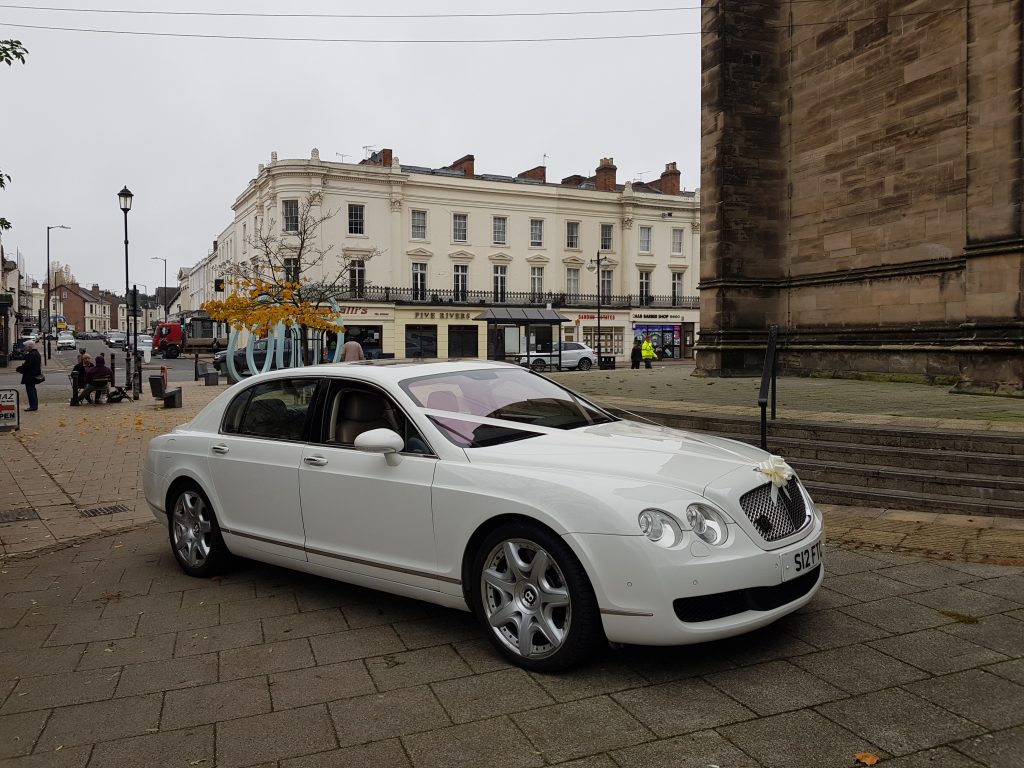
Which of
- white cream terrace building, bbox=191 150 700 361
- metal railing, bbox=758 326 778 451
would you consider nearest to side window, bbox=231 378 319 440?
metal railing, bbox=758 326 778 451

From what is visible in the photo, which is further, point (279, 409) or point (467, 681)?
point (279, 409)

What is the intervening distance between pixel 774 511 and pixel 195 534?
3902 mm

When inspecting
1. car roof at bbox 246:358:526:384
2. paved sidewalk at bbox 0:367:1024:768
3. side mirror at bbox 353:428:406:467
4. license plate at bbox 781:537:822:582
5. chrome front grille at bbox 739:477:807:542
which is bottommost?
paved sidewalk at bbox 0:367:1024:768

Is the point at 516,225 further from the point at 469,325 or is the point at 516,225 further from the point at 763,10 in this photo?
the point at 763,10

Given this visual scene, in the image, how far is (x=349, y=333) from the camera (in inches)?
1928

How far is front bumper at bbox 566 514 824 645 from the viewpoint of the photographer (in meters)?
3.51

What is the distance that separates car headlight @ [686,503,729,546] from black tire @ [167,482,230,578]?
11.0ft

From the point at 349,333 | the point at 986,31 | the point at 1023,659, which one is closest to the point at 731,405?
the point at 986,31

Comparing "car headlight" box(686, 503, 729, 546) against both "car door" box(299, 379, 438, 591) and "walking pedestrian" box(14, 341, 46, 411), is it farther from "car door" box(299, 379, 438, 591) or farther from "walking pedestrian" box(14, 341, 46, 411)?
"walking pedestrian" box(14, 341, 46, 411)

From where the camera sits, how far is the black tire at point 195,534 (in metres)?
5.54

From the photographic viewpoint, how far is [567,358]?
41.6 metres

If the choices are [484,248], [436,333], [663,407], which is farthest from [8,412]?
[484,248]

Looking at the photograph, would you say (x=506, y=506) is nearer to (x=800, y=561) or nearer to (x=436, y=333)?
(x=800, y=561)

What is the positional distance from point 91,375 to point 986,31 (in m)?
20.9
